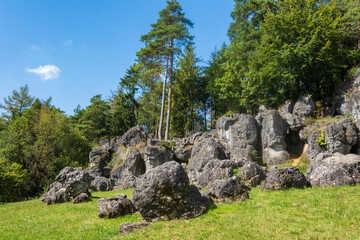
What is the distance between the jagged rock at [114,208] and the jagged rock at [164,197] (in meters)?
2.37

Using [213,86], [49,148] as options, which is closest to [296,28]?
[213,86]

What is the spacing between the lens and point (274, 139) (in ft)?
83.1

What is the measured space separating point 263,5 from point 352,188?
3313 cm

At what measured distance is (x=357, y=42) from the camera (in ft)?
97.0

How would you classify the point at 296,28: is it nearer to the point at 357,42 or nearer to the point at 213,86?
the point at 357,42

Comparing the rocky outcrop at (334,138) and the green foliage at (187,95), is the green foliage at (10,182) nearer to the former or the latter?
the green foliage at (187,95)

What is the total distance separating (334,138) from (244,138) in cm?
887

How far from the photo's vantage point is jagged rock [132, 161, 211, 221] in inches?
346

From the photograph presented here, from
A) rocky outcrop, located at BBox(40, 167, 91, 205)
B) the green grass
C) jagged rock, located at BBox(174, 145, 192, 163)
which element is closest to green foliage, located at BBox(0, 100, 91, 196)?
rocky outcrop, located at BBox(40, 167, 91, 205)

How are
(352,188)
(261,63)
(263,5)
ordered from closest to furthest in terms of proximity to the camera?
(352,188)
(261,63)
(263,5)

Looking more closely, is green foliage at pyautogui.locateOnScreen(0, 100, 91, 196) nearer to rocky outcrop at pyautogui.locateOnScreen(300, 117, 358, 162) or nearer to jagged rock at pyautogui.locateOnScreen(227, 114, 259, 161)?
jagged rock at pyautogui.locateOnScreen(227, 114, 259, 161)

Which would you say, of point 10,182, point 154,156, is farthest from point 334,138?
point 10,182

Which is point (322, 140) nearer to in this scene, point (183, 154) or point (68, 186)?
point (183, 154)

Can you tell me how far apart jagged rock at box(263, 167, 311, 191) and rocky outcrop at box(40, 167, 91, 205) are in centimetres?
1397
